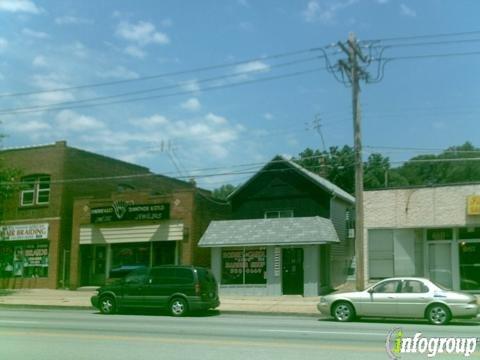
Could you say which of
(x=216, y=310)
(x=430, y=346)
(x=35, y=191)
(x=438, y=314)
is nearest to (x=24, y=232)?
(x=35, y=191)

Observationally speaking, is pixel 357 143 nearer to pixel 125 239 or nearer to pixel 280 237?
pixel 280 237

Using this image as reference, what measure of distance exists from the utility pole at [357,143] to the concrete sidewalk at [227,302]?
2.41 metres

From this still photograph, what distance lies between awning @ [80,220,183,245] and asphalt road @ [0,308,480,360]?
11.2 metres

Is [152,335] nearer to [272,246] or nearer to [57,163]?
[272,246]

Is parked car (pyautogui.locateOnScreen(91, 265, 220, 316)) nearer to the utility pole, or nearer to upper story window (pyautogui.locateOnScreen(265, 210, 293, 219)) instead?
the utility pole

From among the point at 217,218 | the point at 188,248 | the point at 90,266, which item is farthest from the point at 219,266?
the point at 90,266

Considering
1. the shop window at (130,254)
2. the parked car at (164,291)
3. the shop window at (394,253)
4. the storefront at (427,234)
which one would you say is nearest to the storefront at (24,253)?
the shop window at (130,254)

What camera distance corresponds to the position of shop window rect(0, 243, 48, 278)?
112ft

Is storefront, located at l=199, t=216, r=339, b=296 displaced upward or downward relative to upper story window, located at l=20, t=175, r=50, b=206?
downward

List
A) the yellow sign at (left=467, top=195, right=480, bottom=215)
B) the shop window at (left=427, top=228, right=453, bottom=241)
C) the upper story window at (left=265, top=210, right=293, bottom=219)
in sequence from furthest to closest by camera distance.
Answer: the upper story window at (left=265, top=210, right=293, bottom=219)
the shop window at (left=427, top=228, right=453, bottom=241)
the yellow sign at (left=467, top=195, right=480, bottom=215)

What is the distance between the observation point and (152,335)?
14133 millimetres

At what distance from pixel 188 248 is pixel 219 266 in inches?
74.5

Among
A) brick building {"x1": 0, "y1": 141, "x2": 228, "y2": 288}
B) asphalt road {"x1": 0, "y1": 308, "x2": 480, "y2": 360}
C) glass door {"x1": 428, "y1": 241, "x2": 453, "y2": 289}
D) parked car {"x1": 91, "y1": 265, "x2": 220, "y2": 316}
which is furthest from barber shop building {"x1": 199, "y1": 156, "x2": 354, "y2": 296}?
asphalt road {"x1": 0, "y1": 308, "x2": 480, "y2": 360}

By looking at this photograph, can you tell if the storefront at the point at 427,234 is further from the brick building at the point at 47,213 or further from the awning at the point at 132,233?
the awning at the point at 132,233
